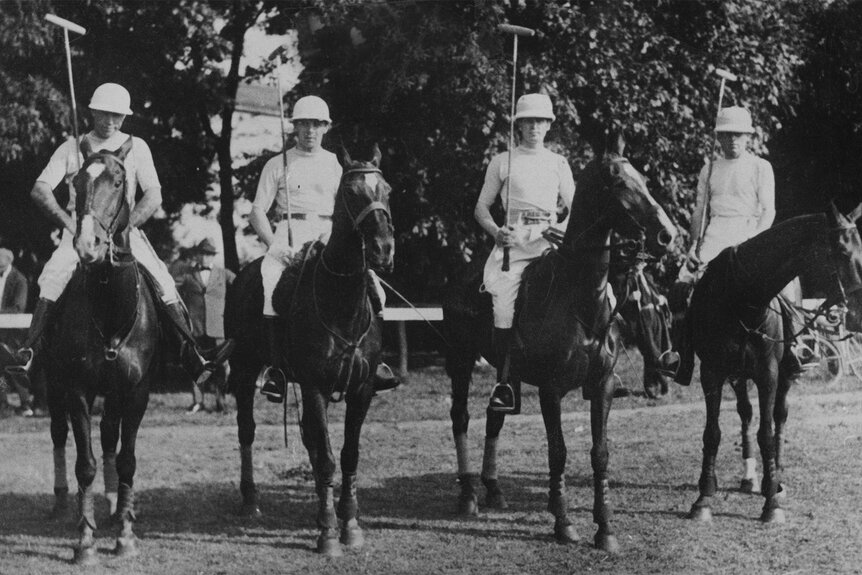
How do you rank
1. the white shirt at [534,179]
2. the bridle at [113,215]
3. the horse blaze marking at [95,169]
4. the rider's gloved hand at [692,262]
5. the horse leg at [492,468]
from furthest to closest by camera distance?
1. the rider's gloved hand at [692,262]
2. the horse leg at [492,468]
3. the white shirt at [534,179]
4. the horse blaze marking at [95,169]
5. the bridle at [113,215]

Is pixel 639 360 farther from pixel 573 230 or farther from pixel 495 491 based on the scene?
pixel 573 230

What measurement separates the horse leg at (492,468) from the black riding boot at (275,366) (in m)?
1.98

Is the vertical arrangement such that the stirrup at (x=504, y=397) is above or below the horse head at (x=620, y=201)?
below

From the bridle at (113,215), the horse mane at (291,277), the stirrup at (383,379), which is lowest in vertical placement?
the stirrup at (383,379)

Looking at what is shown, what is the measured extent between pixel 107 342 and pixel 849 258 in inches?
223

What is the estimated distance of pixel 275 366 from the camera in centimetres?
922

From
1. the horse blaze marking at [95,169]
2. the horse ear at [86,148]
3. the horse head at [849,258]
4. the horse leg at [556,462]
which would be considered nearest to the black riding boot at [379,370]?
the horse leg at [556,462]

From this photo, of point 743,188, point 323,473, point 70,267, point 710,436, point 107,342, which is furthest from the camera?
point 743,188

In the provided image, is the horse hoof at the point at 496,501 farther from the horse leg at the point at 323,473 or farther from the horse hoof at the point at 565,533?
the horse leg at the point at 323,473

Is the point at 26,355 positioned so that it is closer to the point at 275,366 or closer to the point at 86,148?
the point at 86,148

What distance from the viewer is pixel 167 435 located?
48.2 feet

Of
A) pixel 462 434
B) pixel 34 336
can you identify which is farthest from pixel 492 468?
pixel 34 336

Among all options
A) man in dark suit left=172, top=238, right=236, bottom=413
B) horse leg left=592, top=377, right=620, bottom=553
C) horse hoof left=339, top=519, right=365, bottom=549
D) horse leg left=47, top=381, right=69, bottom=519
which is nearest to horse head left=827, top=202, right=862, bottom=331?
horse leg left=592, top=377, right=620, bottom=553

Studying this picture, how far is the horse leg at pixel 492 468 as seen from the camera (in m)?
10.0
